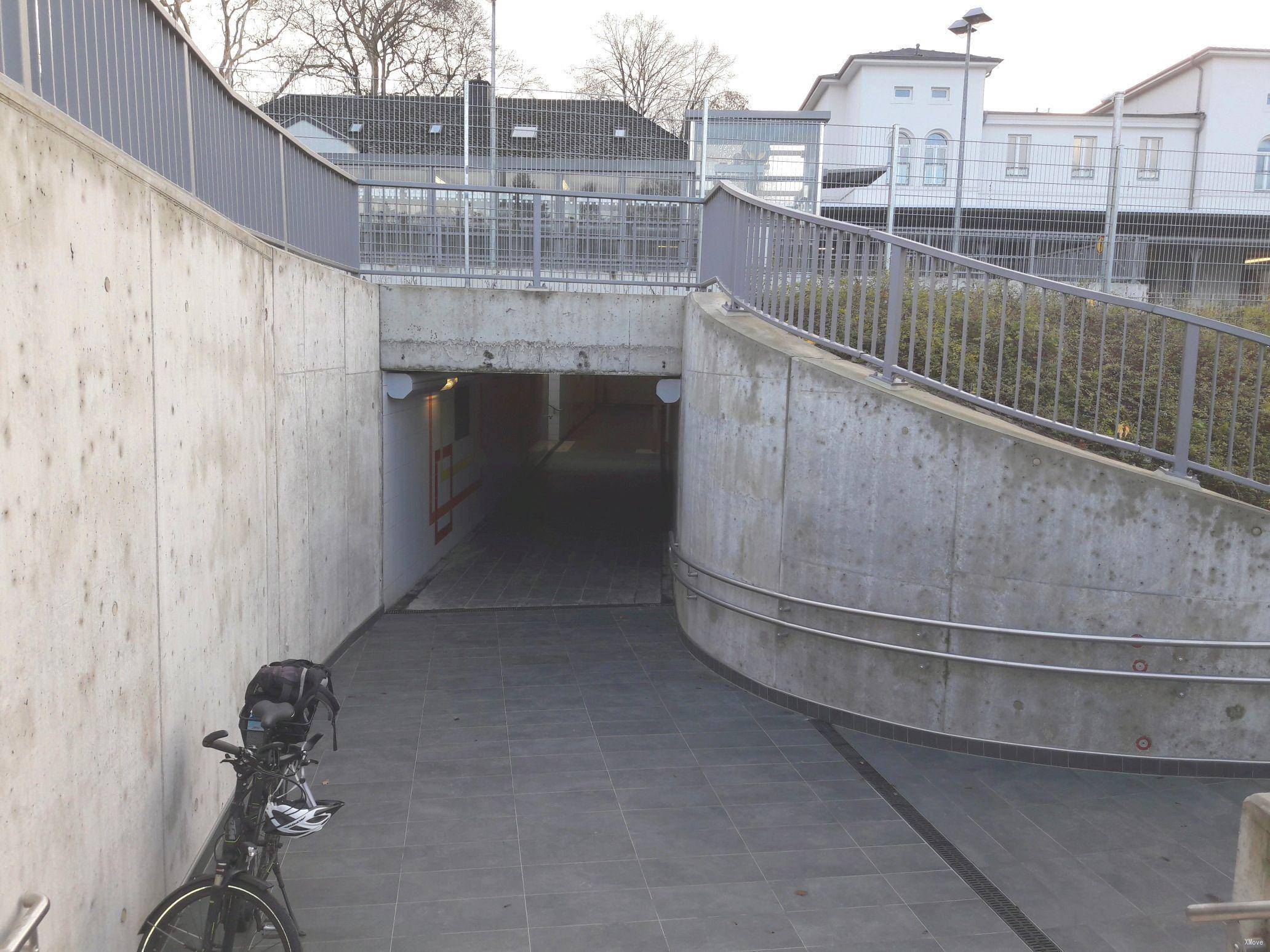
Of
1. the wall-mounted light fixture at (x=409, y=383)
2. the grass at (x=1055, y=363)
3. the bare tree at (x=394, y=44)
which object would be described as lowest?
the wall-mounted light fixture at (x=409, y=383)

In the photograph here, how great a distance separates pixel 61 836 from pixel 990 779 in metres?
5.23

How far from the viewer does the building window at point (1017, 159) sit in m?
11.9

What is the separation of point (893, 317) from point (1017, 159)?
21.0 ft

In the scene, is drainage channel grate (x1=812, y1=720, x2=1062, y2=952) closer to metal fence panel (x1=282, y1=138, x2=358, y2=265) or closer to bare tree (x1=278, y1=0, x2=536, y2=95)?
metal fence panel (x1=282, y1=138, x2=358, y2=265)

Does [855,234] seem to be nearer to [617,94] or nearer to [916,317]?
[916,317]

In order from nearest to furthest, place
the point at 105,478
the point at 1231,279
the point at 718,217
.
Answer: the point at 105,478
the point at 718,217
the point at 1231,279

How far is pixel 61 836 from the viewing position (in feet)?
10.6

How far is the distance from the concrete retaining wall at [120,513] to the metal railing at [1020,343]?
12.7 ft

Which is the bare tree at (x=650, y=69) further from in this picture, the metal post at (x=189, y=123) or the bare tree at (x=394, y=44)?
the metal post at (x=189, y=123)

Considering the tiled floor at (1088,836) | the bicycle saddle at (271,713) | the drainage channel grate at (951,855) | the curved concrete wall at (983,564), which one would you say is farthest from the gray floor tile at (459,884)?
the curved concrete wall at (983,564)

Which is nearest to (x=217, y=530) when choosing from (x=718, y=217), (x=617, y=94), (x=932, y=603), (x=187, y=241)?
(x=187, y=241)

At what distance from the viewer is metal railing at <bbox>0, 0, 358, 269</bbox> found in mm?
3564

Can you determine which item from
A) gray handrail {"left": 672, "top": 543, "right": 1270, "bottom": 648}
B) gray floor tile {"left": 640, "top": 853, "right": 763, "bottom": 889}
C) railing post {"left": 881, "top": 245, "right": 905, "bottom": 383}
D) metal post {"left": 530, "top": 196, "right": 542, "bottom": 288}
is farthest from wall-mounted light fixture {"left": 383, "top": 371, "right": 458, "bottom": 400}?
gray floor tile {"left": 640, "top": 853, "right": 763, "bottom": 889}

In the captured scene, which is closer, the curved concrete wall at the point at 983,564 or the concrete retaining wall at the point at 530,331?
the curved concrete wall at the point at 983,564
